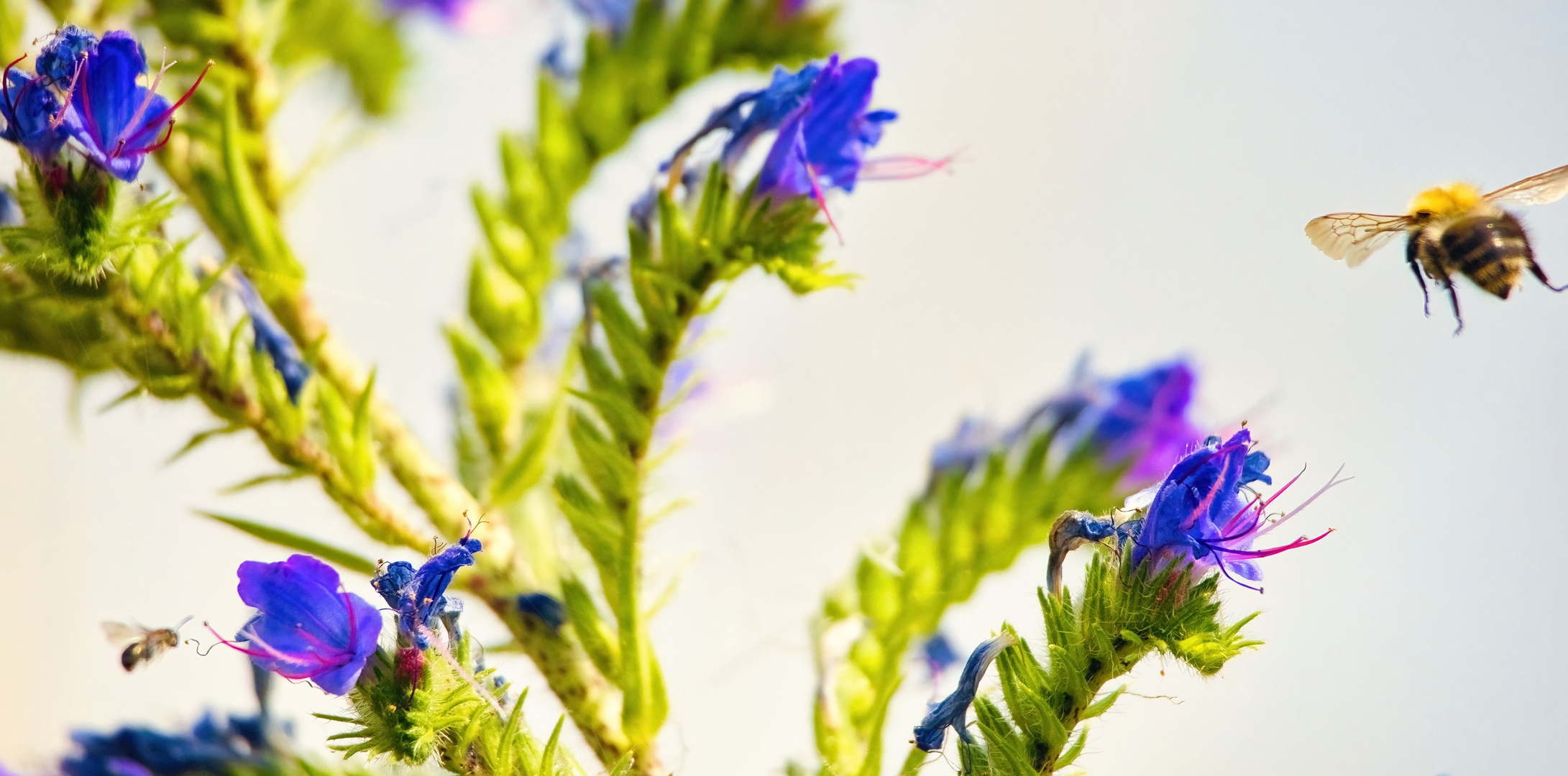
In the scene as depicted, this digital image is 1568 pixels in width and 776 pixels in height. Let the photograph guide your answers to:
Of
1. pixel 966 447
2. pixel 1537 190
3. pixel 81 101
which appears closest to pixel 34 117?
pixel 81 101

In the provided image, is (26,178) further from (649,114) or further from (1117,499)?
(1117,499)

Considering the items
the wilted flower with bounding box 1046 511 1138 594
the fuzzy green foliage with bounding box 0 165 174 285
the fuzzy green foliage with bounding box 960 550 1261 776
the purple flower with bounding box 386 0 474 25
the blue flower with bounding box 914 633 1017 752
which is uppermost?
the purple flower with bounding box 386 0 474 25

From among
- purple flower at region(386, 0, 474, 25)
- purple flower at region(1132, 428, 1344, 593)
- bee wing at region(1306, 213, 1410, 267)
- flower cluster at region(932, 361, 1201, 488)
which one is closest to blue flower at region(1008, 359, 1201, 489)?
flower cluster at region(932, 361, 1201, 488)

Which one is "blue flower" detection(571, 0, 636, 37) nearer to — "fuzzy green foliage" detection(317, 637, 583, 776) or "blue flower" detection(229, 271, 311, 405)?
"blue flower" detection(229, 271, 311, 405)

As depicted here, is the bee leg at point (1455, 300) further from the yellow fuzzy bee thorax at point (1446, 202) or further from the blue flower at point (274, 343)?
the blue flower at point (274, 343)

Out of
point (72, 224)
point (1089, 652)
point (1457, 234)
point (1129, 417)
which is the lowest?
point (1089, 652)

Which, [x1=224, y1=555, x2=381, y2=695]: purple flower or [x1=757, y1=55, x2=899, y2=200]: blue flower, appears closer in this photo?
[x1=224, y1=555, x2=381, y2=695]: purple flower

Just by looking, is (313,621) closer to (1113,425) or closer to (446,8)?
(1113,425)

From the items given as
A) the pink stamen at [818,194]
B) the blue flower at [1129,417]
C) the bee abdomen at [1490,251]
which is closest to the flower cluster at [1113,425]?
the blue flower at [1129,417]
